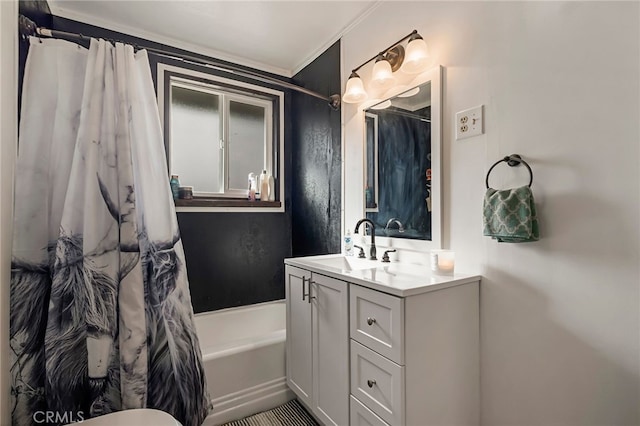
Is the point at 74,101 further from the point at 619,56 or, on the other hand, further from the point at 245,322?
the point at 619,56

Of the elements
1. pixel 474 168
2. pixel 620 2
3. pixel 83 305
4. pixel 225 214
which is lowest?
pixel 83 305

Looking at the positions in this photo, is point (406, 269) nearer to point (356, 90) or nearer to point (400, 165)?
point (400, 165)

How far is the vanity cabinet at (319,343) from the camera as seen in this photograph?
1.35 m

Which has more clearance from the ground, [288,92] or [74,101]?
[288,92]

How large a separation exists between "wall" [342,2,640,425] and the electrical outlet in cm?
3

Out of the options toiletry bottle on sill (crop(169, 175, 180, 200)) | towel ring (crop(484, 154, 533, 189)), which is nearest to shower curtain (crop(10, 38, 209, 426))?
toiletry bottle on sill (crop(169, 175, 180, 200))

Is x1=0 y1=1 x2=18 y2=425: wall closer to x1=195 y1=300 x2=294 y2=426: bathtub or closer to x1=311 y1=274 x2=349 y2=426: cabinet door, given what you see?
x1=195 y1=300 x2=294 y2=426: bathtub

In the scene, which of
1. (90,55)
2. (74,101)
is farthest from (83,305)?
(90,55)

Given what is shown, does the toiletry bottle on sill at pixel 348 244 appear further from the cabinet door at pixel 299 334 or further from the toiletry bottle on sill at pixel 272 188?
the toiletry bottle on sill at pixel 272 188

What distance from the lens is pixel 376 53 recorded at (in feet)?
6.00

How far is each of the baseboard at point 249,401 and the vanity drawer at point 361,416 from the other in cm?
70

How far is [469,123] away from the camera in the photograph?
52.1 inches

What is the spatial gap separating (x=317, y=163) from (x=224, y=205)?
2.75 feet

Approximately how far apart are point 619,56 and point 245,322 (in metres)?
2.62
